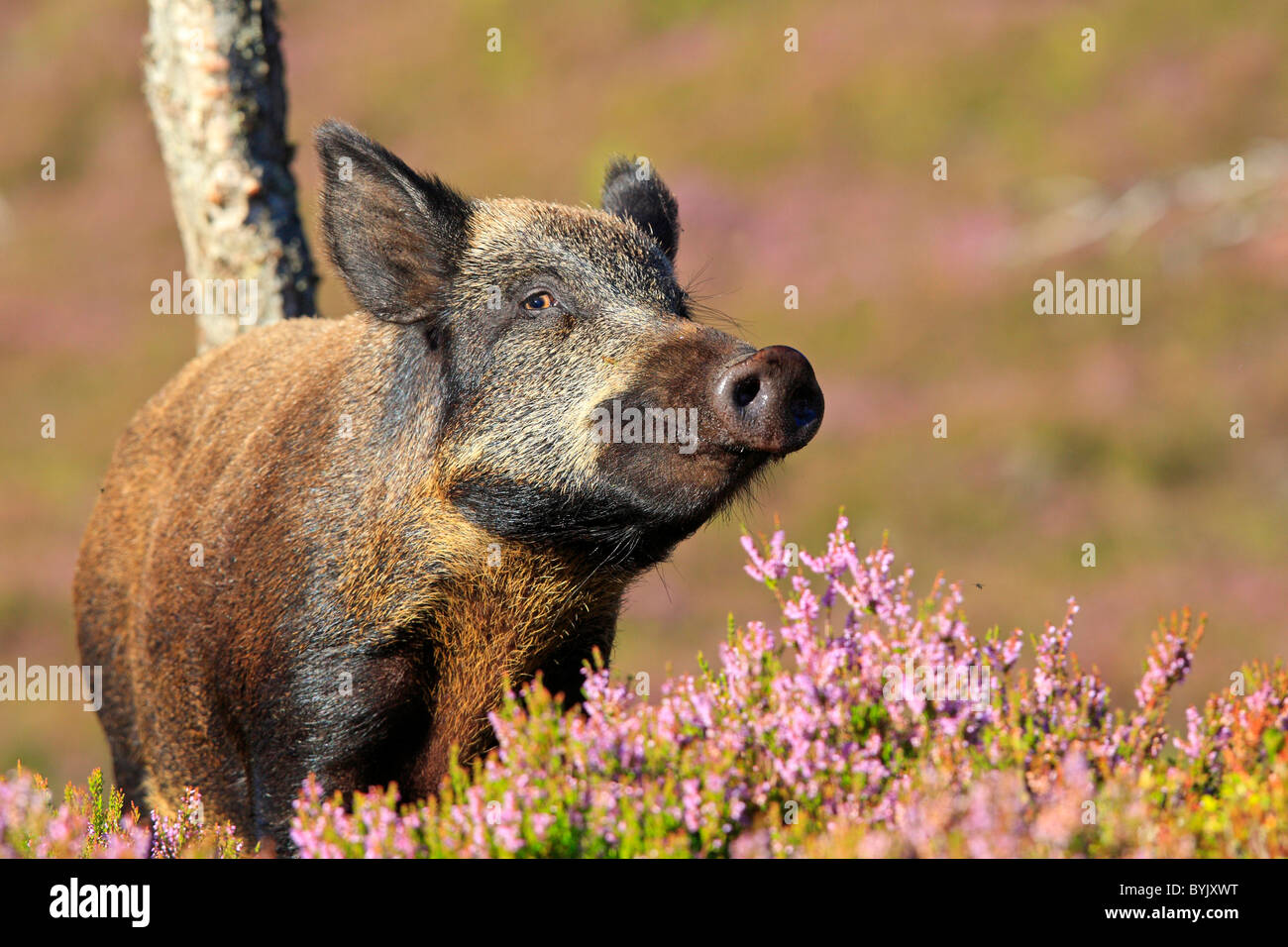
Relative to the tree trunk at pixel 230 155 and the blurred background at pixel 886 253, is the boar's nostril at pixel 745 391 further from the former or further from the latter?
the blurred background at pixel 886 253

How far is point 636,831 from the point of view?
317 centimetres

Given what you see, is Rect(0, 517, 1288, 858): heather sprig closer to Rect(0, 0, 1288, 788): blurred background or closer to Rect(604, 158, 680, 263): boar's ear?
Rect(604, 158, 680, 263): boar's ear

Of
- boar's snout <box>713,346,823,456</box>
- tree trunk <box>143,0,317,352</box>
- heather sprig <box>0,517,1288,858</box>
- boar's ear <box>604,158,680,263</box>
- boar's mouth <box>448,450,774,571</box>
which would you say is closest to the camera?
heather sprig <box>0,517,1288,858</box>

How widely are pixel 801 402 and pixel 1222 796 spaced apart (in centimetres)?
154

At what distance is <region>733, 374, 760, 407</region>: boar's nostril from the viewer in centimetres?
390

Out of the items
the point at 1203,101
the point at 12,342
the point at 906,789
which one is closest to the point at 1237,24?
the point at 1203,101

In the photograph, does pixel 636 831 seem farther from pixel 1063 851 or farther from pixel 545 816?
pixel 1063 851

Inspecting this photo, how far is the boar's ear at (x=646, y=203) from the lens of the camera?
5.55m

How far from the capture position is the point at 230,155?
6711 mm

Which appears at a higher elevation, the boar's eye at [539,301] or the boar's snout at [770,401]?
the boar's eye at [539,301]

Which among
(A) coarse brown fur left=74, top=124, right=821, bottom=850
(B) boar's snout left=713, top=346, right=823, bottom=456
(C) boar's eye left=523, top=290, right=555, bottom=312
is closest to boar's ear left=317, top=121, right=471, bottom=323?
(A) coarse brown fur left=74, top=124, right=821, bottom=850

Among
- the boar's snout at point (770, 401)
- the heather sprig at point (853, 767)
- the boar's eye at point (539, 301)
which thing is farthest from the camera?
the boar's eye at point (539, 301)

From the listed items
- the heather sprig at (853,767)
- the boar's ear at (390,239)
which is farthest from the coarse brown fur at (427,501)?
the heather sprig at (853,767)

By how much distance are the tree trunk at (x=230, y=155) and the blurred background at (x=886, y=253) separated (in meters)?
7.61
